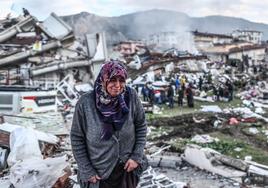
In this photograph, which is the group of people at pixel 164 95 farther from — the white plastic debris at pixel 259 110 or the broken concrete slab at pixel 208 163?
the broken concrete slab at pixel 208 163

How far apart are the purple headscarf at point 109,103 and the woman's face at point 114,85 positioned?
0.06 ft

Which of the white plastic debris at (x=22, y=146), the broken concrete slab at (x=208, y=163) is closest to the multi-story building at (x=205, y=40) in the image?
the broken concrete slab at (x=208, y=163)

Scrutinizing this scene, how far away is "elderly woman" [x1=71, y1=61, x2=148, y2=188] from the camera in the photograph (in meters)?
2.66

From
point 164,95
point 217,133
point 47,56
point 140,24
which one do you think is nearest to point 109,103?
A: point 217,133

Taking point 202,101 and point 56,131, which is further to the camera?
A: point 202,101

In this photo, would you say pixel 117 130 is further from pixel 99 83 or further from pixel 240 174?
pixel 240 174

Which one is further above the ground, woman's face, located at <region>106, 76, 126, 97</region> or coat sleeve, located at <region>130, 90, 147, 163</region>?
woman's face, located at <region>106, 76, 126, 97</region>

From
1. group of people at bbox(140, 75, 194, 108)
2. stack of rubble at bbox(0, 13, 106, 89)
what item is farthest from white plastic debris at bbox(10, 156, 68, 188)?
stack of rubble at bbox(0, 13, 106, 89)

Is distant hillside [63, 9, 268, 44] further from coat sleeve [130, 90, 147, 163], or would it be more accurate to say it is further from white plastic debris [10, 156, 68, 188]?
coat sleeve [130, 90, 147, 163]

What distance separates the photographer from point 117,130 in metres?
2.70

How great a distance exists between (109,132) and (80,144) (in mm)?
210

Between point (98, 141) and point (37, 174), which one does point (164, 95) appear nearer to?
point (37, 174)

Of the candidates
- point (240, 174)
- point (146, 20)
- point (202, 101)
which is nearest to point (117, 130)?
point (240, 174)

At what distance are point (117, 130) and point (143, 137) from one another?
0.79ft
